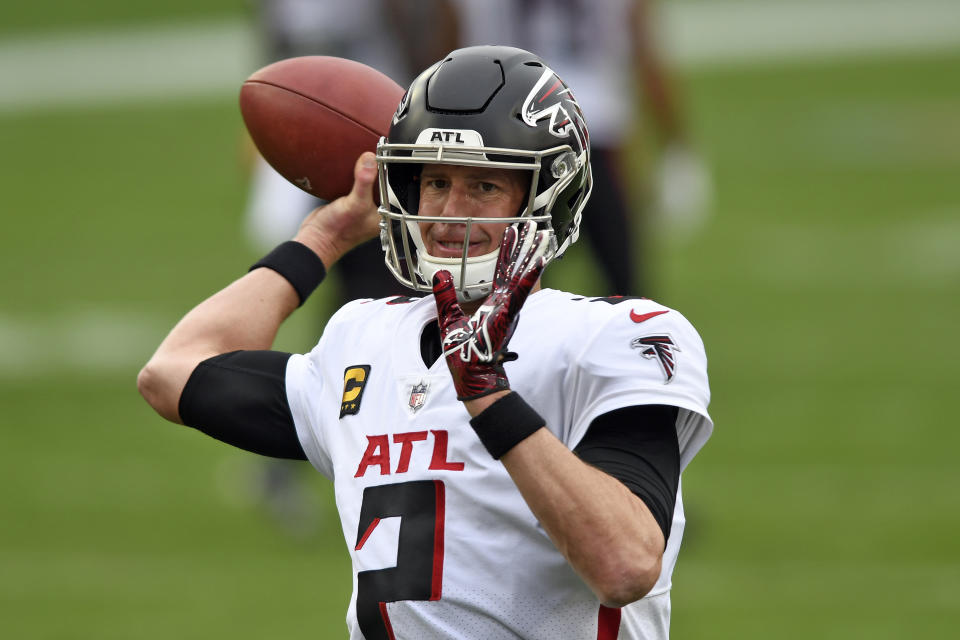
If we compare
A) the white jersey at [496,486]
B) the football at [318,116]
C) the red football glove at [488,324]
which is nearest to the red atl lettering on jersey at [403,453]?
the white jersey at [496,486]

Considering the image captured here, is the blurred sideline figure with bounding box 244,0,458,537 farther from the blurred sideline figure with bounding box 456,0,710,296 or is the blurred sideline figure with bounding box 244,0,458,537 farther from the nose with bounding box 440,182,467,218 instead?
the nose with bounding box 440,182,467,218

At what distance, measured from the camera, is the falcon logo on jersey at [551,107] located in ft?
8.59

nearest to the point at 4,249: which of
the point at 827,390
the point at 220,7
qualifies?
the point at 827,390

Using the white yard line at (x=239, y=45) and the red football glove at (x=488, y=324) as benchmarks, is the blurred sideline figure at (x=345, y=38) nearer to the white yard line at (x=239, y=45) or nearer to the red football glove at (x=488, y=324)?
the red football glove at (x=488, y=324)

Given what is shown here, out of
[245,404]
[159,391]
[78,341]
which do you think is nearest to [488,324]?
[245,404]

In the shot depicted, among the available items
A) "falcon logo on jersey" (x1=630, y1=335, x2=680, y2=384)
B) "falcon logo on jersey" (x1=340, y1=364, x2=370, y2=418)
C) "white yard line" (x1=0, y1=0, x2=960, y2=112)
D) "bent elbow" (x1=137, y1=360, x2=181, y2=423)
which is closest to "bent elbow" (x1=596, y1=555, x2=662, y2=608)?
"falcon logo on jersey" (x1=630, y1=335, x2=680, y2=384)

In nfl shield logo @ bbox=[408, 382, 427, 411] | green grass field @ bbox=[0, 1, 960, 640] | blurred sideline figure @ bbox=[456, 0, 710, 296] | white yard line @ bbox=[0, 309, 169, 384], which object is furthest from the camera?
white yard line @ bbox=[0, 309, 169, 384]

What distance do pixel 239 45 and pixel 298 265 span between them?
17706 mm

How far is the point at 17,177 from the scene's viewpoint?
15844 mm

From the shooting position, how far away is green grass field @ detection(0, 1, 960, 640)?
19.5ft

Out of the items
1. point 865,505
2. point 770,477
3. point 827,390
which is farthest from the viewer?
point 827,390

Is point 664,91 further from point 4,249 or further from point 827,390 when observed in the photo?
point 4,249

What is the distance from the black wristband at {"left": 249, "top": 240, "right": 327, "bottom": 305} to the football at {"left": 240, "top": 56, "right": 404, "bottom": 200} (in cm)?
17

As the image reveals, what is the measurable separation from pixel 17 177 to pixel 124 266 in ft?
13.4
